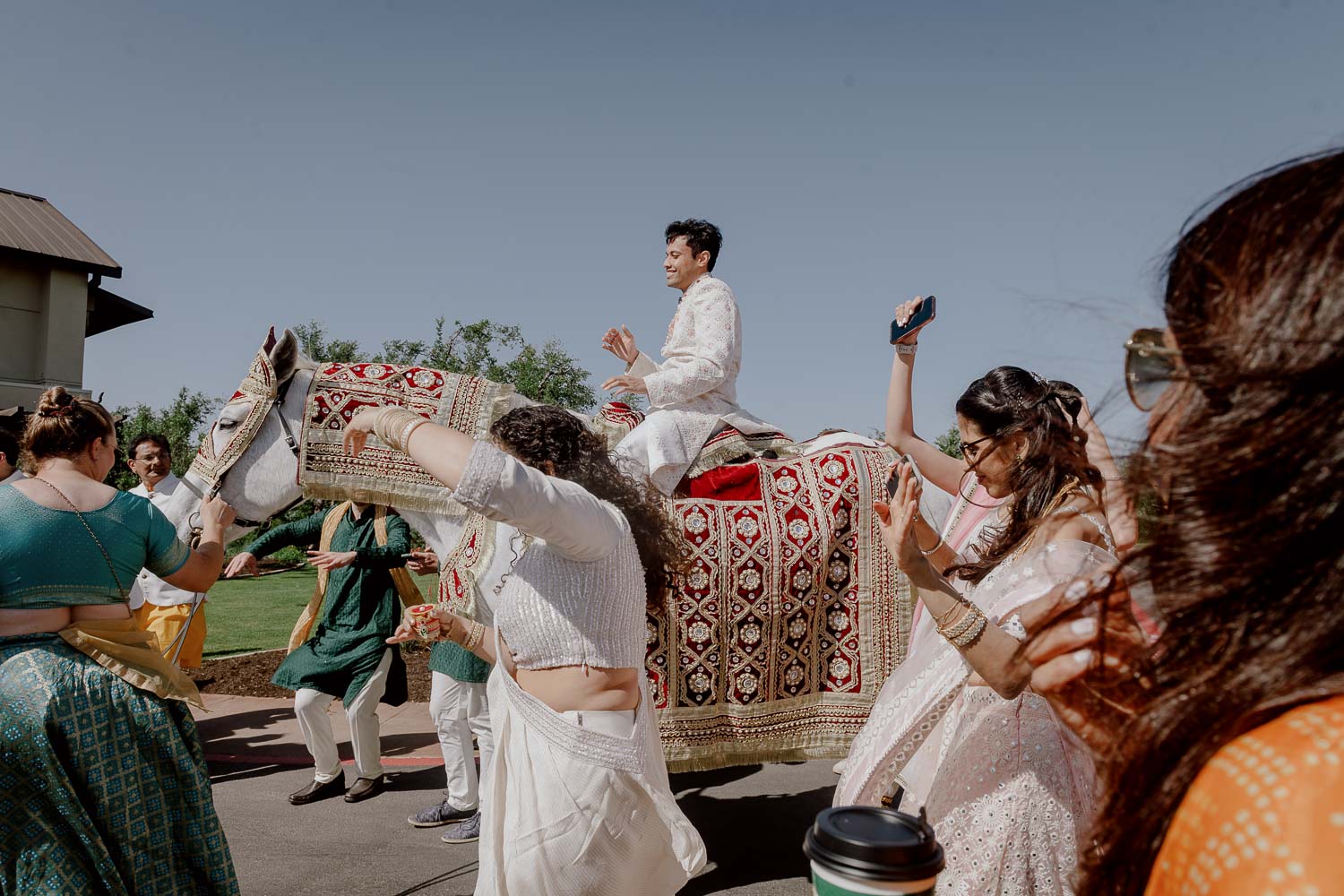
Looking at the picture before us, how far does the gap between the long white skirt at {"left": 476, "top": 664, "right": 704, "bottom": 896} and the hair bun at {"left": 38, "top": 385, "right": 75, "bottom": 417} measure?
1.96 m

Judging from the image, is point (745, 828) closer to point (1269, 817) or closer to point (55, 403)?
point (55, 403)

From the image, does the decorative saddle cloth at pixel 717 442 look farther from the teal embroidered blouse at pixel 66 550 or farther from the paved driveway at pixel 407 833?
the paved driveway at pixel 407 833

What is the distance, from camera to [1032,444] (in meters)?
2.09

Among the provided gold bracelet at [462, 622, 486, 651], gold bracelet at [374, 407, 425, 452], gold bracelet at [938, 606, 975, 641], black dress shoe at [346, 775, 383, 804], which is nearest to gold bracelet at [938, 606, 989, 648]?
gold bracelet at [938, 606, 975, 641]

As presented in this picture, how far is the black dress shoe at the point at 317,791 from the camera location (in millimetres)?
5078

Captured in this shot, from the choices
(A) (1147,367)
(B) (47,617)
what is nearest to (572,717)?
(A) (1147,367)

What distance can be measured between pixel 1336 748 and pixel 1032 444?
154 centimetres

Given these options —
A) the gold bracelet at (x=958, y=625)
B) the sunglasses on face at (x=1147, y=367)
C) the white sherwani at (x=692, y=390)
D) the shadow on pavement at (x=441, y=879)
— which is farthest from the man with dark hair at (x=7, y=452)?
the sunglasses on face at (x=1147, y=367)

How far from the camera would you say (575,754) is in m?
2.16

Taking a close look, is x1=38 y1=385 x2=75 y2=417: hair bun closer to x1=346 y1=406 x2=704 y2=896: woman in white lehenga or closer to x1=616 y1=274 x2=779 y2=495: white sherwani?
x1=346 y1=406 x2=704 y2=896: woman in white lehenga

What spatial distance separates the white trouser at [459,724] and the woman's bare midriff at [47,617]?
2013 millimetres

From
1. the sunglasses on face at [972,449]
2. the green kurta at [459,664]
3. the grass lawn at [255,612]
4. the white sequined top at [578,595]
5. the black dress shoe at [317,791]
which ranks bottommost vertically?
the grass lawn at [255,612]

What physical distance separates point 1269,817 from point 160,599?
646 cm

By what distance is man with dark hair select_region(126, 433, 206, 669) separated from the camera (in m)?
5.60
